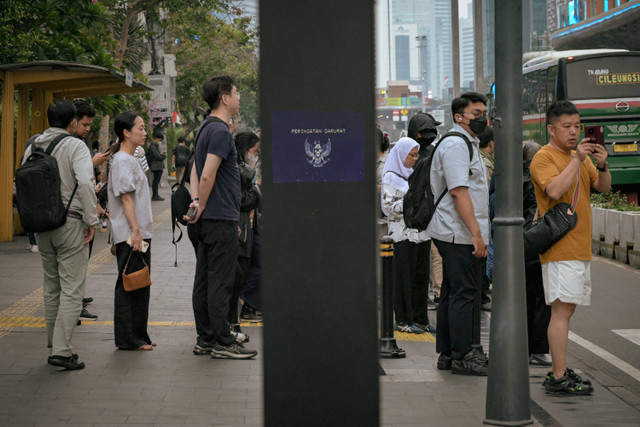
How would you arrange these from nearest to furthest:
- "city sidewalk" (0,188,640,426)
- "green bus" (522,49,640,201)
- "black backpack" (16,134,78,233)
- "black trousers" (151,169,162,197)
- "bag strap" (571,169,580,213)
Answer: "city sidewalk" (0,188,640,426) → "bag strap" (571,169,580,213) → "black backpack" (16,134,78,233) → "green bus" (522,49,640,201) → "black trousers" (151,169,162,197)

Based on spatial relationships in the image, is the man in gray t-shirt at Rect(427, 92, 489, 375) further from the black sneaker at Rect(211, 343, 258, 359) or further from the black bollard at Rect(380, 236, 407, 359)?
the black sneaker at Rect(211, 343, 258, 359)

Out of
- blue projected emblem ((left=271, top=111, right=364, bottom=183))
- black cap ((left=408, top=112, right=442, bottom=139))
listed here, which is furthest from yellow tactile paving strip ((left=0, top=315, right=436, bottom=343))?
blue projected emblem ((left=271, top=111, right=364, bottom=183))

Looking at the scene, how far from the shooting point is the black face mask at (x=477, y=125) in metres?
7.14

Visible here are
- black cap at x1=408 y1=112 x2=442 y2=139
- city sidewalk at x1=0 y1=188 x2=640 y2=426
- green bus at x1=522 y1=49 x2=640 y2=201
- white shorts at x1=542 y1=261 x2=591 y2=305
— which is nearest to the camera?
city sidewalk at x1=0 y1=188 x2=640 y2=426

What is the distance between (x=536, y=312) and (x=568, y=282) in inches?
51.1

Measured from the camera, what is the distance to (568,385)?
6.40 metres

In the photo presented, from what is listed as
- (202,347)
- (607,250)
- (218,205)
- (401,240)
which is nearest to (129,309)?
(202,347)

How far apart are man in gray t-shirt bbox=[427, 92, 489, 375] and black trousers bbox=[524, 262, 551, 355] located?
0.60 m

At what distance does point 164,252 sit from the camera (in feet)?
51.5

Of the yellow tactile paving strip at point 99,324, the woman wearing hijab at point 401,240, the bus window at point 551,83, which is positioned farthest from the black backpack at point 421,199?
the bus window at point 551,83

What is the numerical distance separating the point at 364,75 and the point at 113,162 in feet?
14.5

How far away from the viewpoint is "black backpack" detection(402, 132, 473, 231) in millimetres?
7168

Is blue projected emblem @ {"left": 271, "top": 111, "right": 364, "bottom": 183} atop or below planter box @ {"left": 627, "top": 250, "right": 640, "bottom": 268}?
atop

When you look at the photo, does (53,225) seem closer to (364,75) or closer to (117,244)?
(117,244)
